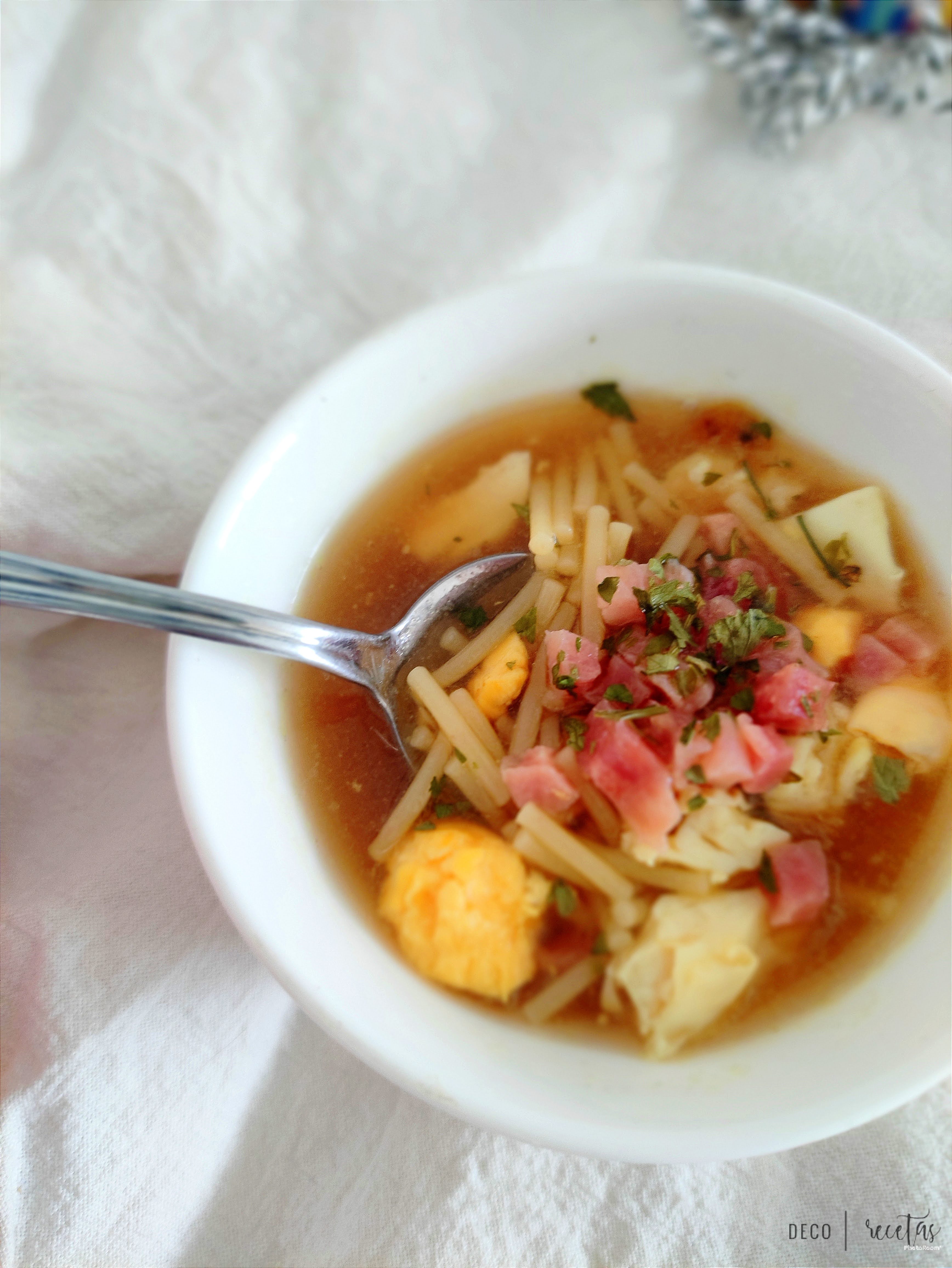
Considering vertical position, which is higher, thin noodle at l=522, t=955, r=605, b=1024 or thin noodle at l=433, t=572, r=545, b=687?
thin noodle at l=433, t=572, r=545, b=687

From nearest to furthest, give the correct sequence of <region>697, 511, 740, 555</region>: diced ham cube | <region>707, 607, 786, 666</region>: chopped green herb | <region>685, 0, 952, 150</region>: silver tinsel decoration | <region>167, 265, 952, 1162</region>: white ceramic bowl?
<region>167, 265, 952, 1162</region>: white ceramic bowl, <region>707, 607, 786, 666</region>: chopped green herb, <region>697, 511, 740, 555</region>: diced ham cube, <region>685, 0, 952, 150</region>: silver tinsel decoration

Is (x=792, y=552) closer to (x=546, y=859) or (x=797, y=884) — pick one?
(x=797, y=884)

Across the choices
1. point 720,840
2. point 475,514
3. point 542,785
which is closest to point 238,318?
point 475,514

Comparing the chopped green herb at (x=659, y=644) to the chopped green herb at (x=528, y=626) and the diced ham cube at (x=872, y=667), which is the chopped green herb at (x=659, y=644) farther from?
the diced ham cube at (x=872, y=667)

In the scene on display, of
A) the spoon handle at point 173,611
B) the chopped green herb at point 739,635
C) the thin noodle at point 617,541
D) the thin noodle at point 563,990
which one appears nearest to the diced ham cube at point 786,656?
the chopped green herb at point 739,635

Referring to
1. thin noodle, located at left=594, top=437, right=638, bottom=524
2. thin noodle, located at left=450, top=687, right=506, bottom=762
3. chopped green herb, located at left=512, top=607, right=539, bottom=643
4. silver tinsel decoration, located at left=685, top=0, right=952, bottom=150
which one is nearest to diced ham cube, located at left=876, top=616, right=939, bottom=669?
thin noodle, located at left=594, top=437, right=638, bottom=524

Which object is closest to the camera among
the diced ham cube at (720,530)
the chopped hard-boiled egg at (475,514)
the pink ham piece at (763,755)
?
the pink ham piece at (763,755)

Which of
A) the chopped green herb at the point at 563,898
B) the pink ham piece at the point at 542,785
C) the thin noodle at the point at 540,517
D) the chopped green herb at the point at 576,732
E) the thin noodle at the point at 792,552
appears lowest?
the chopped green herb at the point at 563,898

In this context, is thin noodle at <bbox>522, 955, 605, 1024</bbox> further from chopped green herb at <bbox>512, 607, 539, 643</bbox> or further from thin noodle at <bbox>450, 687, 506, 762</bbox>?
chopped green herb at <bbox>512, 607, 539, 643</bbox>
